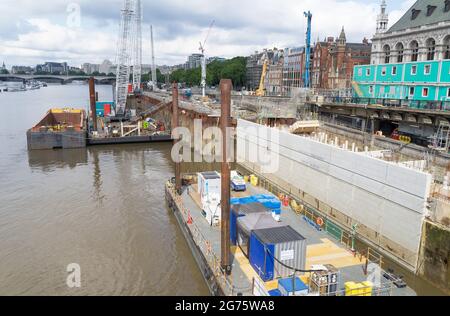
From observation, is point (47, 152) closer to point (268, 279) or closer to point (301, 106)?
point (301, 106)

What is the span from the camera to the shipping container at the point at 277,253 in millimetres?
14258

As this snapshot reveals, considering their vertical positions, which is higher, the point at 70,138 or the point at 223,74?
the point at 223,74

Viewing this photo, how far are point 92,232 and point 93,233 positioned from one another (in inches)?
7.3

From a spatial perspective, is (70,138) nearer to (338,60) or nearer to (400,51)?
(400,51)

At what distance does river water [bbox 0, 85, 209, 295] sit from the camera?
16719 mm

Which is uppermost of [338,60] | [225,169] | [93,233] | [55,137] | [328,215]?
[338,60]

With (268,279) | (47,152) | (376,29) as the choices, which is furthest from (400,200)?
(376,29)

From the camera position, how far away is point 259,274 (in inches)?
579

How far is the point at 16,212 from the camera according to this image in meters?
25.0

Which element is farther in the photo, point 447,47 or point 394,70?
point 394,70

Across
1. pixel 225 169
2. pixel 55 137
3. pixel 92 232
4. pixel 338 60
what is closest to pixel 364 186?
pixel 225 169

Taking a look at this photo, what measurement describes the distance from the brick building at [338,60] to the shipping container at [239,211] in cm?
7772

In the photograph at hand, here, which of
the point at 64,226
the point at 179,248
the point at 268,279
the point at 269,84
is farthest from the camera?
the point at 269,84
